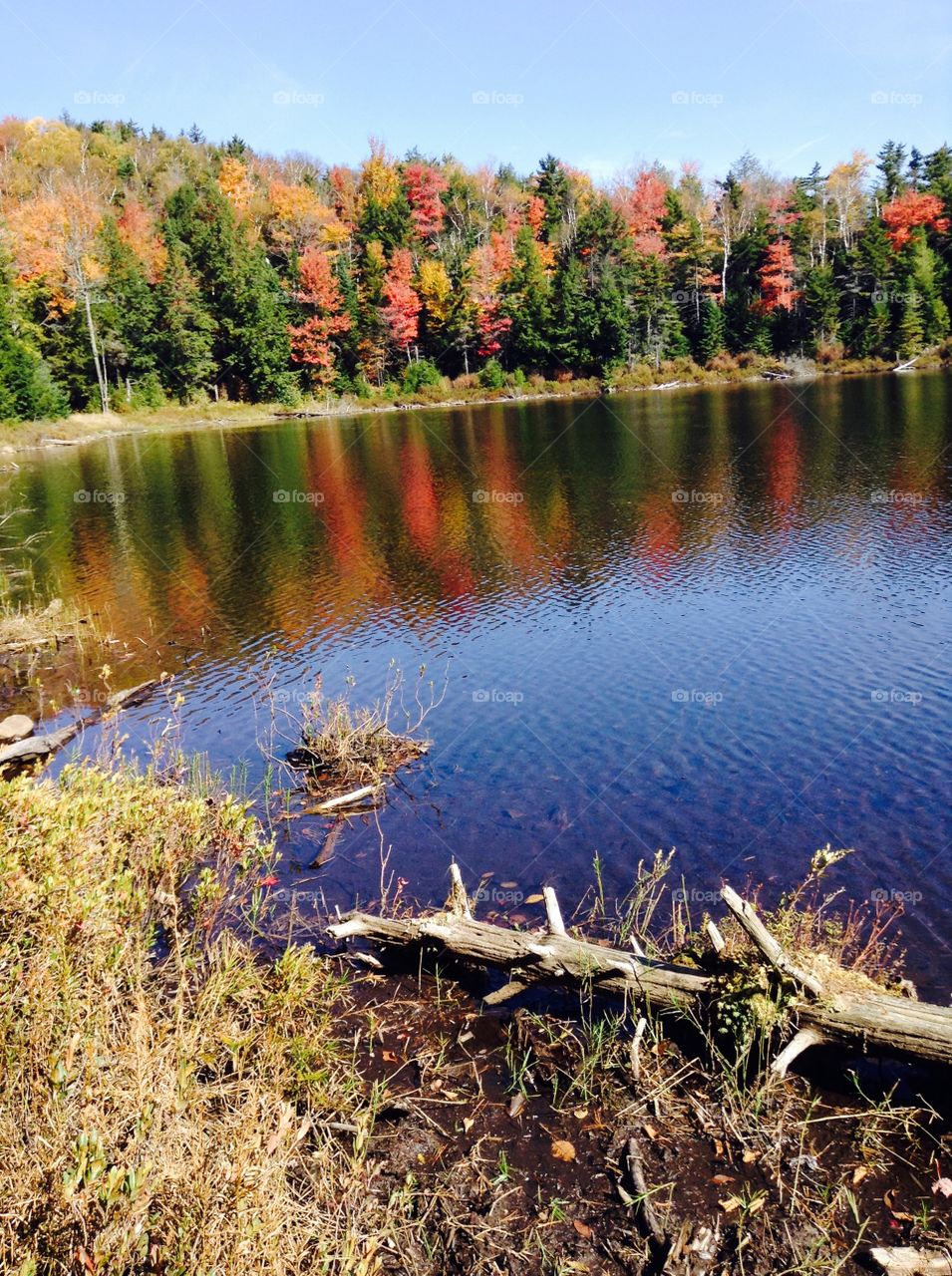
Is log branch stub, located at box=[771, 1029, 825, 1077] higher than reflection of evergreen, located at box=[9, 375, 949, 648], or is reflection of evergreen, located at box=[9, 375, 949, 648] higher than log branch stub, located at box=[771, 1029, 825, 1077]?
reflection of evergreen, located at box=[9, 375, 949, 648]

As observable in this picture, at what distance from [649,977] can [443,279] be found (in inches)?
3353

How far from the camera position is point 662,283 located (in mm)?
82188

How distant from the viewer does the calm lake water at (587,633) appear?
12125mm

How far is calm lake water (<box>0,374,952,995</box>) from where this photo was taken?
12125 millimetres

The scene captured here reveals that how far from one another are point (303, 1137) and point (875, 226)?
9291 centimetres

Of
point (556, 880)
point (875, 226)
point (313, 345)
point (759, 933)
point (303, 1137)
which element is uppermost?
point (875, 226)

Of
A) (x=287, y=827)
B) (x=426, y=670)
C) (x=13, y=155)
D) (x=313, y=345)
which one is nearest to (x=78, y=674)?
(x=426, y=670)

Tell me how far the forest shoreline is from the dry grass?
6881cm

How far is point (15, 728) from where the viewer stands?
16250mm

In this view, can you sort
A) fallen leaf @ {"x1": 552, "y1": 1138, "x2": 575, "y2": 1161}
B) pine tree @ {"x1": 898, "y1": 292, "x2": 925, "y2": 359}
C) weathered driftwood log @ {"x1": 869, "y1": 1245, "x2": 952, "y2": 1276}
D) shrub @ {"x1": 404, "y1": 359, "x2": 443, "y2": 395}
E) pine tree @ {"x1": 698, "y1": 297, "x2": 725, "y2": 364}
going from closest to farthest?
weathered driftwood log @ {"x1": 869, "y1": 1245, "x2": 952, "y2": 1276}, fallen leaf @ {"x1": 552, "y1": 1138, "x2": 575, "y2": 1161}, pine tree @ {"x1": 898, "y1": 292, "x2": 925, "y2": 359}, pine tree @ {"x1": 698, "y1": 297, "x2": 725, "y2": 364}, shrub @ {"x1": 404, "y1": 359, "x2": 443, "y2": 395}

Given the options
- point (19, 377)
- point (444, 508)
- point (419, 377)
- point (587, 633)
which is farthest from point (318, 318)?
point (587, 633)

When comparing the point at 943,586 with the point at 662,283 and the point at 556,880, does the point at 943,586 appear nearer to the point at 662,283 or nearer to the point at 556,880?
the point at 556,880

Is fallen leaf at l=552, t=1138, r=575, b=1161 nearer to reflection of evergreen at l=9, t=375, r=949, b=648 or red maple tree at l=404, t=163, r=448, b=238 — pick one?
reflection of evergreen at l=9, t=375, r=949, b=648

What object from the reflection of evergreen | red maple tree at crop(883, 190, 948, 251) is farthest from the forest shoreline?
the reflection of evergreen
